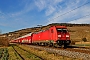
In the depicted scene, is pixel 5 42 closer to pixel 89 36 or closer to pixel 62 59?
pixel 89 36

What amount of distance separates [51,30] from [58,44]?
156 inches

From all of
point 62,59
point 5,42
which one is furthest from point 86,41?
point 62,59

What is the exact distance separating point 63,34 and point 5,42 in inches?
1545

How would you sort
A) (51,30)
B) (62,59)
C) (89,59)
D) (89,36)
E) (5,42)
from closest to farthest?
(89,59) → (62,59) → (51,30) → (89,36) → (5,42)

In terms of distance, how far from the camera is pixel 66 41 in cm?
2867

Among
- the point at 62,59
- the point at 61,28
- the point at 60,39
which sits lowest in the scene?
the point at 62,59

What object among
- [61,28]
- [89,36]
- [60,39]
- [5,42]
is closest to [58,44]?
[60,39]

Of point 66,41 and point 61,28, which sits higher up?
point 61,28

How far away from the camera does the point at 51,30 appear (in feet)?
103

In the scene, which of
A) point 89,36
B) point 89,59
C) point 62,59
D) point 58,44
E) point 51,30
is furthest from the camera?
point 89,36

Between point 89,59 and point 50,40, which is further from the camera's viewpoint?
point 50,40

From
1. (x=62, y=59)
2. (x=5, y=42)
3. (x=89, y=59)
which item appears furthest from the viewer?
(x=5, y=42)

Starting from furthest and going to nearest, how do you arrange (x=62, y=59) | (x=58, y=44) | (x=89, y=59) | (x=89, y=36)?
(x=89, y=36) < (x=58, y=44) < (x=62, y=59) < (x=89, y=59)

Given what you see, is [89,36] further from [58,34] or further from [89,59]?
[89,59]
